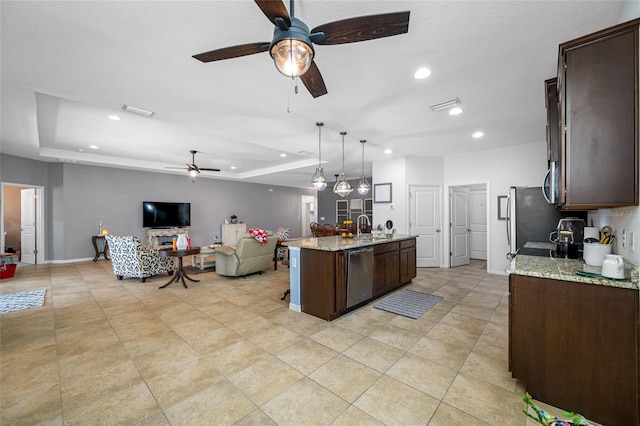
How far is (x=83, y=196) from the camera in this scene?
7.27 metres

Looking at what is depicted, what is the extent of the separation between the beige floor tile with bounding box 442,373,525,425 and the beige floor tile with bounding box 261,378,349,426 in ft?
2.65

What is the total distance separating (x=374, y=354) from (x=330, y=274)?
101 cm

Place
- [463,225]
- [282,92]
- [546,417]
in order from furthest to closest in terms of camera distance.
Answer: [463,225], [282,92], [546,417]

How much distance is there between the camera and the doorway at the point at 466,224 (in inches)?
255

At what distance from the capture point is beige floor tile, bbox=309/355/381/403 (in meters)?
1.94

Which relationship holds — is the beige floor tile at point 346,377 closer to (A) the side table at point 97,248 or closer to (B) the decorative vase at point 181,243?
(B) the decorative vase at point 181,243

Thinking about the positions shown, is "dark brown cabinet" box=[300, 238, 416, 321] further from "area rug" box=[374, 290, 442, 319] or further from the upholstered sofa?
the upholstered sofa

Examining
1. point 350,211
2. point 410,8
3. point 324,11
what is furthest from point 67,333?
point 350,211

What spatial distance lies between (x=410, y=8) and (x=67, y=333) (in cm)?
457

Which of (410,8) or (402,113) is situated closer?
(410,8)

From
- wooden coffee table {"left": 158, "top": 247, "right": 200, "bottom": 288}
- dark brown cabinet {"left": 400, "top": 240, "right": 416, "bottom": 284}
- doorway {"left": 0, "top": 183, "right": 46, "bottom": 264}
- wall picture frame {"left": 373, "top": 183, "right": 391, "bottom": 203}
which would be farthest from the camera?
doorway {"left": 0, "top": 183, "right": 46, "bottom": 264}

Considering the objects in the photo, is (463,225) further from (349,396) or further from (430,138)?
(349,396)

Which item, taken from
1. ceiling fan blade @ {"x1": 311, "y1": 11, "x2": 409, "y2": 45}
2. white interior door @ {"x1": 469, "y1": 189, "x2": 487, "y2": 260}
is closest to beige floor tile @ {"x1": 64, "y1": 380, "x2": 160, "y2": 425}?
ceiling fan blade @ {"x1": 311, "y1": 11, "x2": 409, "y2": 45}

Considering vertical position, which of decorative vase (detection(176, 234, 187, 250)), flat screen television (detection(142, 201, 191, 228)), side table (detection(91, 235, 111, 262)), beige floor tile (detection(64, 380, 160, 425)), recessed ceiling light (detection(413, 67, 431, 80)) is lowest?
beige floor tile (detection(64, 380, 160, 425))
